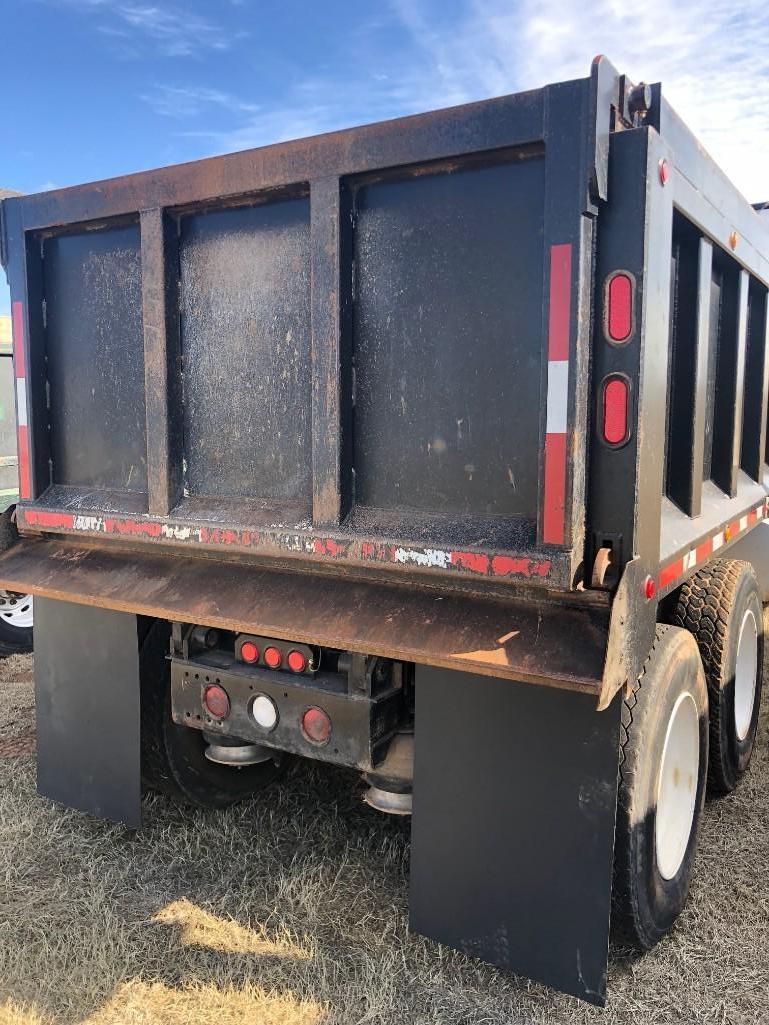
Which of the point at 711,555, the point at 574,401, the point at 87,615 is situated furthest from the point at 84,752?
the point at 711,555

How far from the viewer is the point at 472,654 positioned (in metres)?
2.21

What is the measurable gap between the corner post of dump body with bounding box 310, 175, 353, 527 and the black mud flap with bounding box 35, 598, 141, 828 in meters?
1.05

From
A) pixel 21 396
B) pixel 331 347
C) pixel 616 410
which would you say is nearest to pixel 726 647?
pixel 616 410

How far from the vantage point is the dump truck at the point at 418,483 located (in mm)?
2186

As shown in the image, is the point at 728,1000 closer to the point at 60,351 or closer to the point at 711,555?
the point at 711,555

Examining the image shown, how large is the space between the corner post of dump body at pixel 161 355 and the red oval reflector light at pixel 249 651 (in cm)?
52

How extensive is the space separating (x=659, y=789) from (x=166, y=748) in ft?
5.90

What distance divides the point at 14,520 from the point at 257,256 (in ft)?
5.08

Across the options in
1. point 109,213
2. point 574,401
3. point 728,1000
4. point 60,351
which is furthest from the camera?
point 60,351

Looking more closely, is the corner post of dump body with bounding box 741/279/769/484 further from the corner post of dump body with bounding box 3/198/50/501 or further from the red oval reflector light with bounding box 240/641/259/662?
the corner post of dump body with bounding box 3/198/50/501

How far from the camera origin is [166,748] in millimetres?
3268

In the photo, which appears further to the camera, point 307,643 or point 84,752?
point 84,752

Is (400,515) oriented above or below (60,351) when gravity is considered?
below

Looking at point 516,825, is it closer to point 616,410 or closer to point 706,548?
point 616,410
